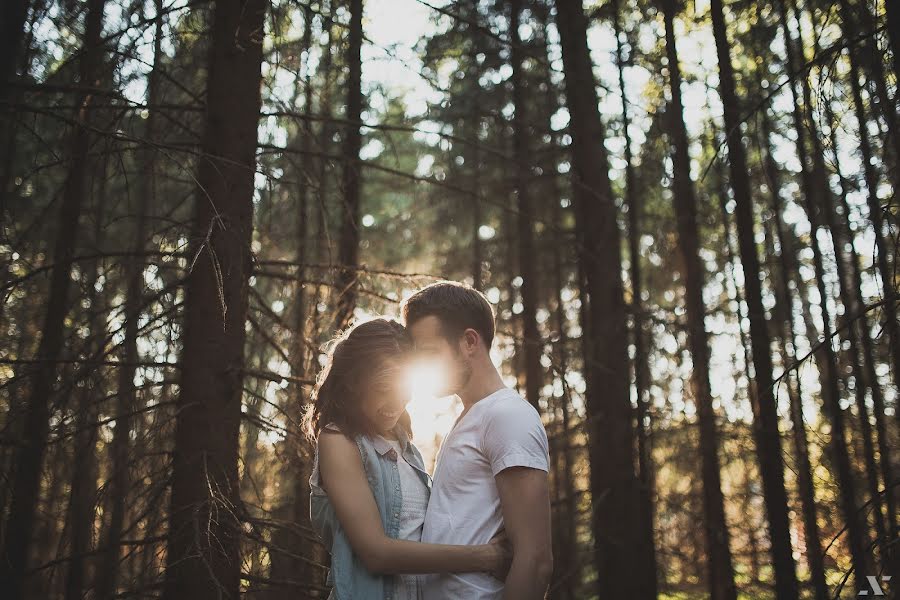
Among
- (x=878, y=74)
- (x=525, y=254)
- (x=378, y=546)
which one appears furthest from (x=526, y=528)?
(x=525, y=254)

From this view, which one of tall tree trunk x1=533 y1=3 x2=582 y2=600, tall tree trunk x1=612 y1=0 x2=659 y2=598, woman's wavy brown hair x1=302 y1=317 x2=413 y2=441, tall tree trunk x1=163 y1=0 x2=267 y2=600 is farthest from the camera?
tall tree trunk x1=533 y1=3 x2=582 y2=600

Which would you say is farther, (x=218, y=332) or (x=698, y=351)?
(x=698, y=351)

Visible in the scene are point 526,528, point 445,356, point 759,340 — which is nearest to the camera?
point 526,528

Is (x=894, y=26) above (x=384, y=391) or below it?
above

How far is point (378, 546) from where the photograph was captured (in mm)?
2338

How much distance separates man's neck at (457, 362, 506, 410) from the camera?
2.79 metres

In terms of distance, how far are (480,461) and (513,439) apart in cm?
21

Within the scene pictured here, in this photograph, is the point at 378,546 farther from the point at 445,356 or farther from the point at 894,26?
the point at 894,26

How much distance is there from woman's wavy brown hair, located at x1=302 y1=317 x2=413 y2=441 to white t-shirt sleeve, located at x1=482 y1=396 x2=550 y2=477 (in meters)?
0.44

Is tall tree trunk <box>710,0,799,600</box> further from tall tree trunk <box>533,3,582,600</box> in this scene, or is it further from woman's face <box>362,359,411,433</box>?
woman's face <box>362,359,411,433</box>

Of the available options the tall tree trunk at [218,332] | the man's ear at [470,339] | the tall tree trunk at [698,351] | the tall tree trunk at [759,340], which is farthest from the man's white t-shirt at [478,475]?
the tall tree trunk at [698,351]

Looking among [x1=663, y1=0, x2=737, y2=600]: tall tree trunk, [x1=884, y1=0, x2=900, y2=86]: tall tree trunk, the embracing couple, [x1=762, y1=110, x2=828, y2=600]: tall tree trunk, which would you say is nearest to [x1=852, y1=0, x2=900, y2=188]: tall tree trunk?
[x1=884, y1=0, x2=900, y2=86]: tall tree trunk

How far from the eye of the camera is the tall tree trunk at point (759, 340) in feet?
22.7

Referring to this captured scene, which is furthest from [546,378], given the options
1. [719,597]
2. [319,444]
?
[319,444]
